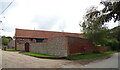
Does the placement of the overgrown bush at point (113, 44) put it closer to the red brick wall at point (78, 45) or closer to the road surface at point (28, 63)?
the red brick wall at point (78, 45)

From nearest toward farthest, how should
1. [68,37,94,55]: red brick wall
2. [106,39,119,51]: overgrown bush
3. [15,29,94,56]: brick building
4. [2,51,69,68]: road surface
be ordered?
[2,51,69,68]: road surface
[15,29,94,56]: brick building
[68,37,94,55]: red brick wall
[106,39,119,51]: overgrown bush

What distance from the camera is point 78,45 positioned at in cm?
2081

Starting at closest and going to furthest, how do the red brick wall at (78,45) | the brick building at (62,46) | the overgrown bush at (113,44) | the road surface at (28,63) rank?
the road surface at (28,63), the brick building at (62,46), the red brick wall at (78,45), the overgrown bush at (113,44)

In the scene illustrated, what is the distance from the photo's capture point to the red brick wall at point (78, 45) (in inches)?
746

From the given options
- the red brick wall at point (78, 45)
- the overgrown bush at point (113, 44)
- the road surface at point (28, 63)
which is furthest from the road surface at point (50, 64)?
the overgrown bush at point (113, 44)

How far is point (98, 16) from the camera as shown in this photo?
56.1ft

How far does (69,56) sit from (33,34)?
2281 centimetres

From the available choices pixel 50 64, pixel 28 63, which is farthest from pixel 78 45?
pixel 28 63

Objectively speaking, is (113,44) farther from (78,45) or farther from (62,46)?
(62,46)

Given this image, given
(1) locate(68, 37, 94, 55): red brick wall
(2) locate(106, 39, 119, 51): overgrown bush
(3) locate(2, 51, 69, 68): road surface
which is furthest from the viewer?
(2) locate(106, 39, 119, 51): overgrown bush

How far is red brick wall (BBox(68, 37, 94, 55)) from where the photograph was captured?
1895 centimetres

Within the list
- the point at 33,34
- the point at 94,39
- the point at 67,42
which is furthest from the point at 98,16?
the point at 33,34

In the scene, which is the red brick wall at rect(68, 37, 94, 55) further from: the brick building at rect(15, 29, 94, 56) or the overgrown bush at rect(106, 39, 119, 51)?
the overgrown bush at rect(106, 39, 119, 51)

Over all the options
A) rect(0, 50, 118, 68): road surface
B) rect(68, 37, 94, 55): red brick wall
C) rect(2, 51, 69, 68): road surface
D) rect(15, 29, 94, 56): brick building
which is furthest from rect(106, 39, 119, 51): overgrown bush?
rect(2, 51, 69, 68): road surface
